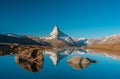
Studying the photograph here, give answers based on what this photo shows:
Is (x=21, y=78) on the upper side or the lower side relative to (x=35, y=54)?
lower

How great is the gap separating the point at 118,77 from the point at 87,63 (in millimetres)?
34944

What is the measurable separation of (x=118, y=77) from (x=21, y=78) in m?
23.2

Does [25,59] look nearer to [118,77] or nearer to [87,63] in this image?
[87,63]

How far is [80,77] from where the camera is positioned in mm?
58812

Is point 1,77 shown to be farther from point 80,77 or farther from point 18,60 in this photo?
point 18,60

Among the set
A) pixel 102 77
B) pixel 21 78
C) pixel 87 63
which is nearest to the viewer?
pixel 21 78

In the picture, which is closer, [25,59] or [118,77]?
[118,77]

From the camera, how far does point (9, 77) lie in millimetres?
57500

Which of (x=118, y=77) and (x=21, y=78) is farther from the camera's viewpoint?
(x=118, y=77)

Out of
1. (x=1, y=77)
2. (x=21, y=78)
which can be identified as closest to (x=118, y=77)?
(x=21, y=78)

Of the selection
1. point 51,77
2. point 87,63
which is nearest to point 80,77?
point 51,77

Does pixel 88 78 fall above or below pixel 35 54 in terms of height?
below

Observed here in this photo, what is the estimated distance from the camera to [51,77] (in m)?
57.7

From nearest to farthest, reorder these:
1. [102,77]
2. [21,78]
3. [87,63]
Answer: [21,78] < [102,77] < [87,63]
